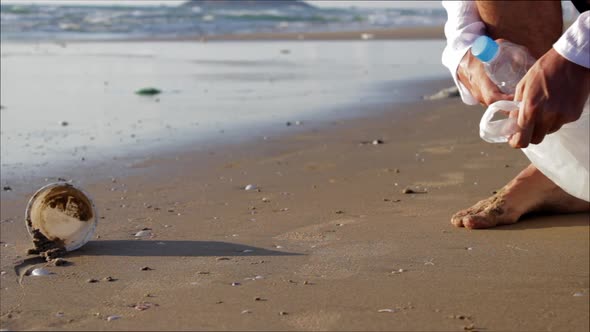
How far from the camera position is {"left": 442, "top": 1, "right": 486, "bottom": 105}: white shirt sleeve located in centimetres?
253

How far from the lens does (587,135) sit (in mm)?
2547

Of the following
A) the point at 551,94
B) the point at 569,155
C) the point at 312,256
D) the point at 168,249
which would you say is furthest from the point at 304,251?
the point at 551,94

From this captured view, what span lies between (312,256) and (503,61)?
1.08 m

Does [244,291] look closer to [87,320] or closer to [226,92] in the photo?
[87,320]

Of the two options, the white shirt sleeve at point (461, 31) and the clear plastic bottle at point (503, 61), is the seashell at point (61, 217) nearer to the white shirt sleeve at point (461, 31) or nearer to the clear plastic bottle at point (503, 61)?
the white shirt sleeve at point (461, 31)

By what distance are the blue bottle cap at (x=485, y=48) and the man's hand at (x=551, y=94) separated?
11.1 inches

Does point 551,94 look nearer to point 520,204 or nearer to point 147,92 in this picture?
point 520,204

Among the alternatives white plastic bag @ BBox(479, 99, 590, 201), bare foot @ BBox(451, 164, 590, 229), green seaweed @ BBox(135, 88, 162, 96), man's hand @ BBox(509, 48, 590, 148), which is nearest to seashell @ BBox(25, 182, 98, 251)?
bare foot @ BBox(451, 164, 590, 229)

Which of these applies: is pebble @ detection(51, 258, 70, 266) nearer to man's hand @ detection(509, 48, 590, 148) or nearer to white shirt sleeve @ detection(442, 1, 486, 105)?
white shirt sleeve @ detection(442, 1, 486, 105)

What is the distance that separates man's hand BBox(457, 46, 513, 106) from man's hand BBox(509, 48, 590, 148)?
0.82 feet

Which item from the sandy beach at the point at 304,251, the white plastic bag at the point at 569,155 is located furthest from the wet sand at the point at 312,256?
the white plastic bag at the point at 569,155

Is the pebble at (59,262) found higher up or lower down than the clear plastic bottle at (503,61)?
higher up

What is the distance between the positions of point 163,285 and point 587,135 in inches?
52.6

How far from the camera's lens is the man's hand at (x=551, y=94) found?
80.4 inches
